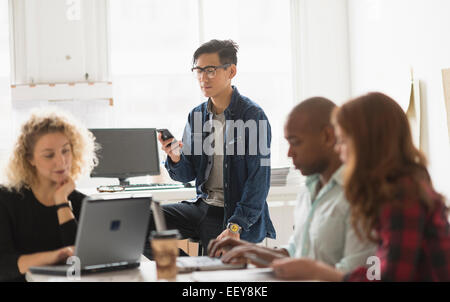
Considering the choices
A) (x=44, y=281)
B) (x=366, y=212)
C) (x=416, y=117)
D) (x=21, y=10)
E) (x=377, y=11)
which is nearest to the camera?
(x=366, y=212)

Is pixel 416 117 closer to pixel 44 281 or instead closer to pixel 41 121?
pixel 41 121

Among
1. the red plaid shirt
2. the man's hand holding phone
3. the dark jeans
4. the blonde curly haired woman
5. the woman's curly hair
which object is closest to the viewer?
the red plaid shirt

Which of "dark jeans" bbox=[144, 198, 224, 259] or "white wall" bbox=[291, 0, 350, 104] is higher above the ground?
"white wall" bbox=[291, 0, 350, 104]

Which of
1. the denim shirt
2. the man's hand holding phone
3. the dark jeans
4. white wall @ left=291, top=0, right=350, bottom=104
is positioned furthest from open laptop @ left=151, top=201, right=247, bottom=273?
white wall @ left=291, top=0, right=350, bottom=104

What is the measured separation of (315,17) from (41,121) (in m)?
3.54

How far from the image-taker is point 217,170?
295 centimetres

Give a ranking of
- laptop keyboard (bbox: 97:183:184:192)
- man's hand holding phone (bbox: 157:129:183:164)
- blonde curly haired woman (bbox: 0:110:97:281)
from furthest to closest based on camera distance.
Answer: laptop keyboard (bbox: 97:183:184:192)
man's hand holding phone (bbox: 157:129:183:164)
blonde curly haired woman (bbox: 0:110:97:281)

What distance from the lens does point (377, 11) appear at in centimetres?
406

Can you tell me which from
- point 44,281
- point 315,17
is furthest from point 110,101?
point 44,281

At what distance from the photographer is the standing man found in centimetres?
280

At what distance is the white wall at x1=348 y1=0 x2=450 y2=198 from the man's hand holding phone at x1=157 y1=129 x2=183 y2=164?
59.0 inches

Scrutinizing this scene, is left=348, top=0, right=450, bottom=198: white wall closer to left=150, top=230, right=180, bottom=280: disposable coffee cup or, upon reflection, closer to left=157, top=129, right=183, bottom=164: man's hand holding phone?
left=157, top=129, right=183, bottom=164: man's hand holding phone

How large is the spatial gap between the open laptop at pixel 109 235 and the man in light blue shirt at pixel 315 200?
273mm

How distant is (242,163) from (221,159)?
150 mm
